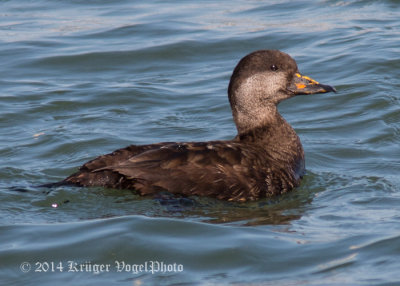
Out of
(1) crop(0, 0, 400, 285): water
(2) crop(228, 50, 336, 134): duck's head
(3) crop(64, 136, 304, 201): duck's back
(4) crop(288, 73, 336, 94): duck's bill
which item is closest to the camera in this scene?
(1) crop(0, 0, 400, 285): water

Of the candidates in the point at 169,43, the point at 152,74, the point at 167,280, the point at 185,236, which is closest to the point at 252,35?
the point at 169,43

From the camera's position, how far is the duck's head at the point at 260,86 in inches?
278

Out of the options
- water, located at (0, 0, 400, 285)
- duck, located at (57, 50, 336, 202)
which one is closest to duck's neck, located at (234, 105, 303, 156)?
duck, located at (57, 50, 336, 202)

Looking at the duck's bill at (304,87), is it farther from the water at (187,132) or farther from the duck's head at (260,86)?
the water at (187,132)

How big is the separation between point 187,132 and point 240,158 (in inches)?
83.9

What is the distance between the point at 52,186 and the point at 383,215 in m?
2.56

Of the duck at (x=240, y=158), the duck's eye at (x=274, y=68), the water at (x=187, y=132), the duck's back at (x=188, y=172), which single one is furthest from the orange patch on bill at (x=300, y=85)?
the duck's back at (x=188, y=172)

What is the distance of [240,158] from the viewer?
657 centimetres

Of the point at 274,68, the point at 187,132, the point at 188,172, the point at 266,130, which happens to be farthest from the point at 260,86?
the point at 187,132

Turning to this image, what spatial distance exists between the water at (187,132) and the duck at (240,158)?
12 cm

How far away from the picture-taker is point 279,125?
23.6 feet

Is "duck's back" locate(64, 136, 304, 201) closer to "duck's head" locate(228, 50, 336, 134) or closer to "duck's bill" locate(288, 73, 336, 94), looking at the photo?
"duck's head" locate(228, 50, 336, 134)

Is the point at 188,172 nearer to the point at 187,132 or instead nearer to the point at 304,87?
the point at 304,87

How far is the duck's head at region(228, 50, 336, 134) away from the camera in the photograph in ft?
23.1
